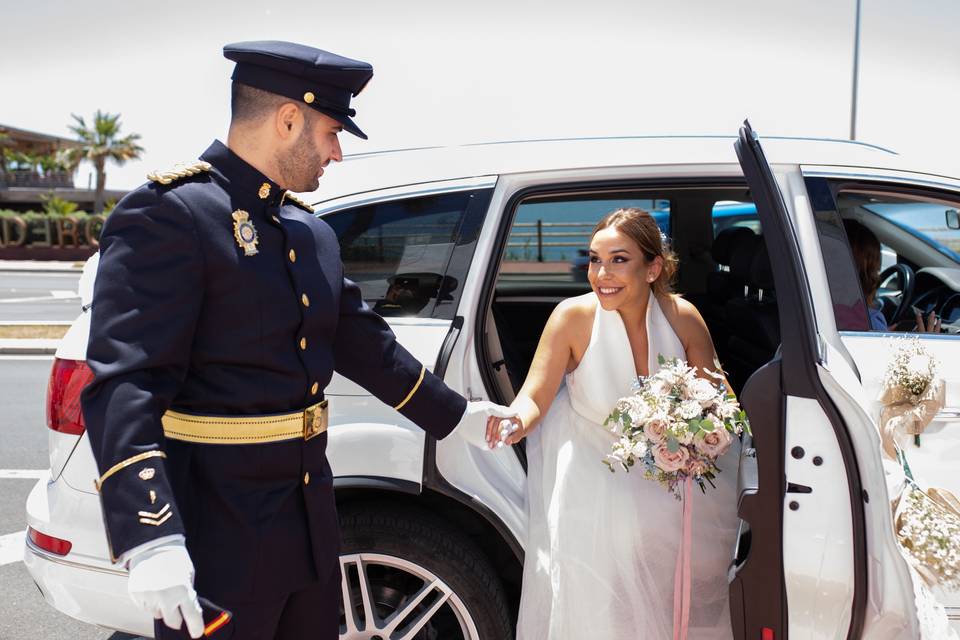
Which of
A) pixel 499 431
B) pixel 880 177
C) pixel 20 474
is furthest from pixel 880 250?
pixel 20 474

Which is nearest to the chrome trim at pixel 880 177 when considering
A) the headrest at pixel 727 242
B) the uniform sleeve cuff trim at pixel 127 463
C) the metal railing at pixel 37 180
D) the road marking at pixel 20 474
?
the headrest at pixel 727 242

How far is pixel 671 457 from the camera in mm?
2275

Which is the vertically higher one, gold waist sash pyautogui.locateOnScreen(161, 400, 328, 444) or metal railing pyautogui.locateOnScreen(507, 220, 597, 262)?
metal railing pyautogui.locateOnScreen(507, 220, 597, 262)

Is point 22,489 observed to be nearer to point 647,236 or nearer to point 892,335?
point 647,236

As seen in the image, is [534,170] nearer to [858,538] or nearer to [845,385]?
[845,385]

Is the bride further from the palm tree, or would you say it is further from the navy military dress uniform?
the palm tree

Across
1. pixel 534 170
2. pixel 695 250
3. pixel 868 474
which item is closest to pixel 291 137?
pixel 534 170

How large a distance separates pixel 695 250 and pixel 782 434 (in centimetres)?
239

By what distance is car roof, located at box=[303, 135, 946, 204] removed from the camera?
248cm

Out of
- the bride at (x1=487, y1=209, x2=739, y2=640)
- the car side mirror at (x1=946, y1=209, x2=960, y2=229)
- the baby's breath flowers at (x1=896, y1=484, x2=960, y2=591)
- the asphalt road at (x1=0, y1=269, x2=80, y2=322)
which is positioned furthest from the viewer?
the asphalt road at (x1=0, y1=269, x2=80, y2=322)

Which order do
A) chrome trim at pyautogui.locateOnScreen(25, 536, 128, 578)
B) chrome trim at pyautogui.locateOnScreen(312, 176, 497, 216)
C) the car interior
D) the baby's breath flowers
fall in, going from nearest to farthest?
the baby's breath flowers
chrome trim at pyautogui.locateOnScreen(25, 536, 128, 578)
chrome trim at pyautogui.locateOnScreen(312, 176, 497, 216)
the car interior

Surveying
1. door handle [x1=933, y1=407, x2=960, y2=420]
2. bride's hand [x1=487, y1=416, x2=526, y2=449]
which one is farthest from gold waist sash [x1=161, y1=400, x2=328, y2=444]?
door handle [x1=933, y1=407, x2=960, y2=420]

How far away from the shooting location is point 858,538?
1.90 m

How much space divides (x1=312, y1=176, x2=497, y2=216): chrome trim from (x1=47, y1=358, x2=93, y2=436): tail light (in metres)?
0.82
